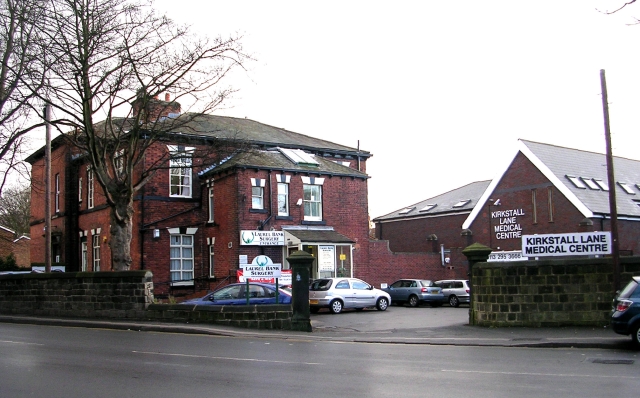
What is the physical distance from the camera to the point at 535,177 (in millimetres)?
36906

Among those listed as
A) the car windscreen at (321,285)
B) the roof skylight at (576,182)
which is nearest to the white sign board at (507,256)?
the roof skylight at (576,182)

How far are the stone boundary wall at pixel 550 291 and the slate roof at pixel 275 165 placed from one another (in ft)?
43.2

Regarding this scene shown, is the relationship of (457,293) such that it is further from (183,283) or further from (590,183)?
(183,283)

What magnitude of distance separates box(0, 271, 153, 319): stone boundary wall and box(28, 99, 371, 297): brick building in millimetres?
5334

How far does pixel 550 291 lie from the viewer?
717 inches

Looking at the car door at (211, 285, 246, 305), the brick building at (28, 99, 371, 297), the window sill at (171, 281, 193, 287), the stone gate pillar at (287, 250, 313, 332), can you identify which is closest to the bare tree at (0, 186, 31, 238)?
the brick building at (28, 99, 371, 297)

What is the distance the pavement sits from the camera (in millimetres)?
15165

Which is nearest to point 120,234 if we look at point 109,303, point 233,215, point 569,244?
point 109,303

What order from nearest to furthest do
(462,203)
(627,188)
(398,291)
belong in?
(398,291) → (627,188) → (462,203)

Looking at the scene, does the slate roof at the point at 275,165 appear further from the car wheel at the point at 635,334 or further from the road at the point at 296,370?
the car wheel at the point at 635,334

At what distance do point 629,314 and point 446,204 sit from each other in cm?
3294

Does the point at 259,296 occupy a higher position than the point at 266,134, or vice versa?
the point at 266,134

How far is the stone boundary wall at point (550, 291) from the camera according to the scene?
17.7 meters

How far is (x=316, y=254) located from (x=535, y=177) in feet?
46.8
